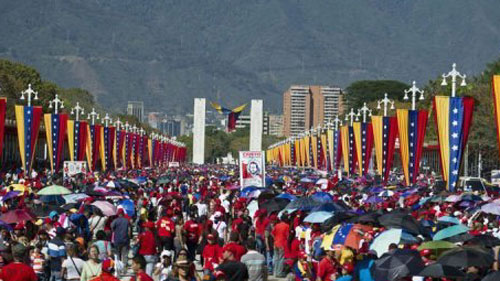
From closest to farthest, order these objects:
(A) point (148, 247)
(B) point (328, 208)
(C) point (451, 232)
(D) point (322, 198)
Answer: (C) point (451, 232) → (A) point (148, 247) → (B) point (328, 208) → (D) point (322, 198)

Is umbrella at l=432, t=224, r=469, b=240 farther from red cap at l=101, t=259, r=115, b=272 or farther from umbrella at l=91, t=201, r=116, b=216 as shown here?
umbrella at l=91, t=201, r=116, b=216

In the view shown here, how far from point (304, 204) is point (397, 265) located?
11.0 meters

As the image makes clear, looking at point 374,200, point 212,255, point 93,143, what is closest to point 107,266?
point 212,255

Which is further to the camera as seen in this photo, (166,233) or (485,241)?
(166,233)

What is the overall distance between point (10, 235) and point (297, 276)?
4953 mm

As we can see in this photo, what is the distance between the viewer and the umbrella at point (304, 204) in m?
25.0

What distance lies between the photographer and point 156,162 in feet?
432

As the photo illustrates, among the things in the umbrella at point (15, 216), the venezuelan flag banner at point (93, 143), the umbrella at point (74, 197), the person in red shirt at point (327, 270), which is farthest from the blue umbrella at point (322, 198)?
the venezuelan flag banner at point (93, 143)

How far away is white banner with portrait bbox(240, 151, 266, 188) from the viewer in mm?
35969

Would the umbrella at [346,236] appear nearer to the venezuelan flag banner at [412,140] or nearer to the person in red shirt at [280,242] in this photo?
the person in red shirt at [280,242]

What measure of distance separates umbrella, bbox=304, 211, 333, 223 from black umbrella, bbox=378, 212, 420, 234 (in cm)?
214

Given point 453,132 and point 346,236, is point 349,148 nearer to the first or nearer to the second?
point 453,132

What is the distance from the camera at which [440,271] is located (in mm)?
14062

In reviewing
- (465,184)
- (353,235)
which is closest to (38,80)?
(465,184)
